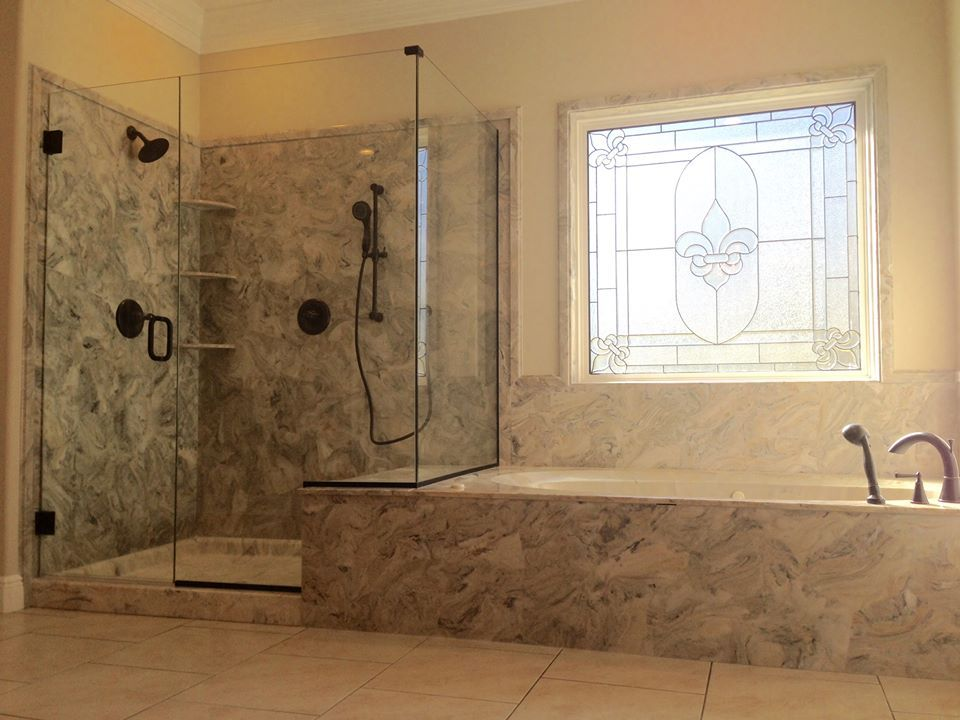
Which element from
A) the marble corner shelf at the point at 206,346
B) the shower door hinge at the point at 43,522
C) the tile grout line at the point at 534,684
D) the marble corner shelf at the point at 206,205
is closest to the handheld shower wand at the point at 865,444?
the tile grout line at the point at 534,684

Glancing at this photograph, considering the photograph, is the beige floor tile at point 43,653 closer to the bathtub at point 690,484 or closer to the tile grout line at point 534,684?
the bathtub at point 690,484

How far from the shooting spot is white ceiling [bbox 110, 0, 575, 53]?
12.8 ft

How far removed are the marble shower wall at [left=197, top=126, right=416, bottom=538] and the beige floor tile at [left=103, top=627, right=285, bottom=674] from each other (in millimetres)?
470

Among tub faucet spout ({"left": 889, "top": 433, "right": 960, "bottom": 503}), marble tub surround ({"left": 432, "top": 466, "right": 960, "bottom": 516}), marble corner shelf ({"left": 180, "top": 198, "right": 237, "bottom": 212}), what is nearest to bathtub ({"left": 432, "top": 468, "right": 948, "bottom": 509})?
marble tub surround ({"left": 432, "top": 466, "right": 960, "bottom": 516})

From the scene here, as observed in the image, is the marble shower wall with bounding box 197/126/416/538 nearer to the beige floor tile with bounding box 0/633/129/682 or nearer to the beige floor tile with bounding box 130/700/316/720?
the beige floor tile with bounding box 0/633/129/682

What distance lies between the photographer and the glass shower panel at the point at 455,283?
309 cm

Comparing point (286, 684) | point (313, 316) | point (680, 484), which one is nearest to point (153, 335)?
point (313, 316)

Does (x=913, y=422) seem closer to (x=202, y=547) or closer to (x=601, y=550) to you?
(x=601, y=550)

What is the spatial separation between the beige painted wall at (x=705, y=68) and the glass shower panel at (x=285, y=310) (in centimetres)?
84

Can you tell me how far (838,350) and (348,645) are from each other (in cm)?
220

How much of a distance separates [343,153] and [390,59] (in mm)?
378

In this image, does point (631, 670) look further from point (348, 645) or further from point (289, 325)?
point (289, 325)

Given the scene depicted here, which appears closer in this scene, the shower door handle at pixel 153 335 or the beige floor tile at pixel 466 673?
the beige floor tile at pixel 466 673

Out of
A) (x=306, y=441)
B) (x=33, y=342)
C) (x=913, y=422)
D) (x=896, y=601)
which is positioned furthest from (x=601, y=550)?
(x=33, y=342)
